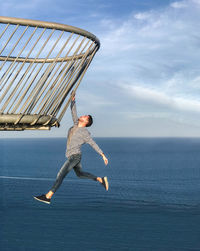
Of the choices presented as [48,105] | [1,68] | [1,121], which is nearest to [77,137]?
[48,105]

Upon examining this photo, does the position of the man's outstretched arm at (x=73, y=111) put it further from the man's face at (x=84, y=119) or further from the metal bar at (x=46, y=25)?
the metal bar at (x=46, y=25)

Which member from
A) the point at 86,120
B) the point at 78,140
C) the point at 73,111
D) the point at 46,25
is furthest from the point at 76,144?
the point at 46,25

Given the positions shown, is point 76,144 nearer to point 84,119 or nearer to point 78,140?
point 78,140

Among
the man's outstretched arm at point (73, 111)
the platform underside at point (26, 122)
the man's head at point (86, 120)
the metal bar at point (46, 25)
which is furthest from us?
the man's outstretched arm at point (73, 111)

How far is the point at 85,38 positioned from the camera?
18.3ft

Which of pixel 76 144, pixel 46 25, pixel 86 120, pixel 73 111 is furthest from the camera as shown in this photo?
pixel 73 111

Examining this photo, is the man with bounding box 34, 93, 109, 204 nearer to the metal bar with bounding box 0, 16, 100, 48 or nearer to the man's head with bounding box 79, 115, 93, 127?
the man's head with bounding box 79, 115, 93, 127

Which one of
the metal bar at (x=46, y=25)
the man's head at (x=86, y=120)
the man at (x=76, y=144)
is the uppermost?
the metal bar at (x=46, y=25)

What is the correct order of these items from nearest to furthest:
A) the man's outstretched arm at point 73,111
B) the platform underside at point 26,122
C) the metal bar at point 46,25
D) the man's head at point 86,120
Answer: the metal bar at point 46,25 < the platform underside at point 26,122 < the man's head at point 86,120 < the man's outstretched arm at point 73,111

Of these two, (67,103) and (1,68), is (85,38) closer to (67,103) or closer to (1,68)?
(67,103)

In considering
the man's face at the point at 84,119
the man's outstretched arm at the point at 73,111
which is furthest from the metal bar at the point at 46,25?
the man's face at the point at 84,119

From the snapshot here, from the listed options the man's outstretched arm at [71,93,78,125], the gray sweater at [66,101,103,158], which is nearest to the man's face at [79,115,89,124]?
the gray sweater at [66,101,103,158]

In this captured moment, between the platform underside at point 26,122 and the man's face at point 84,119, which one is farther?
the man's face at point 84,119

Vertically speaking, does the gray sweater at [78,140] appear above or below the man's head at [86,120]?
below
